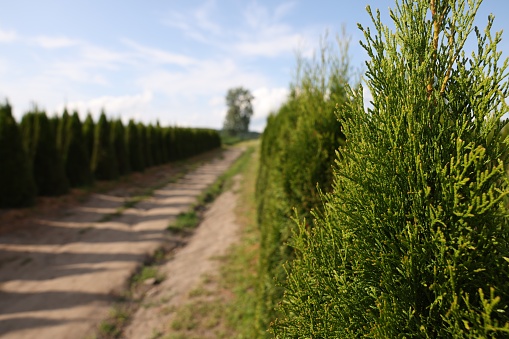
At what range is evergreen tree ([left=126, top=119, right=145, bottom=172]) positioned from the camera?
25531 mm

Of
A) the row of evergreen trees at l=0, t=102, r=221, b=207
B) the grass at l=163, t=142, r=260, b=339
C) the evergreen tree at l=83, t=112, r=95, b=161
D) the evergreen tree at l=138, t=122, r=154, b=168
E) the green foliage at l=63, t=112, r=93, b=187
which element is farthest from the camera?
the evergreen tree at l=138, t=122, r=154, b=168

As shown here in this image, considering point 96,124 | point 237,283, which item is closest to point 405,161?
point 237,283

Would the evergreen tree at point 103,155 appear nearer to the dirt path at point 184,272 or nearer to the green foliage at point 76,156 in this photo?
the green foliage at point 76,156

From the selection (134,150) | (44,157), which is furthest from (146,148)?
(44,157)

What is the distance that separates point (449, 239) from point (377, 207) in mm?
380

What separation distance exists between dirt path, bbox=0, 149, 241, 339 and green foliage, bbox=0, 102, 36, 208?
175cm

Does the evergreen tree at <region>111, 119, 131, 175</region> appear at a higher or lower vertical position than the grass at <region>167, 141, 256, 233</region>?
higher

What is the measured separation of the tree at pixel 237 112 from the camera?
95.6m

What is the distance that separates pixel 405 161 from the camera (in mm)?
1892

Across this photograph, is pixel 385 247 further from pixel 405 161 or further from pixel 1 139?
pixel 1 139

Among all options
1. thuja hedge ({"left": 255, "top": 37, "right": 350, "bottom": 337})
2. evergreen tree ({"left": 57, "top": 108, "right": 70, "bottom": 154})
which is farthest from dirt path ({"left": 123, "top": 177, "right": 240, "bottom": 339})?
evergreen tree ({"left": 57, "top": 108, "right": 70, "bottom": 154})

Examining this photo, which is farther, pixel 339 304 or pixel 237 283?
pixel 237 283

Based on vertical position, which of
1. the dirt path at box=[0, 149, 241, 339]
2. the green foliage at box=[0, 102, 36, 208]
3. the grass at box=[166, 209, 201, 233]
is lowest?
the dirt path at box=[0, 149, 241, 339]

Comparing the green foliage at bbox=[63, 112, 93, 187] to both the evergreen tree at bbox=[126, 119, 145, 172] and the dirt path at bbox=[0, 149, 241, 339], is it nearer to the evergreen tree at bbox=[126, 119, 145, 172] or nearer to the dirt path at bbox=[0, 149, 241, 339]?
the dirt path at bbox=[0, 149, 241, 339]
